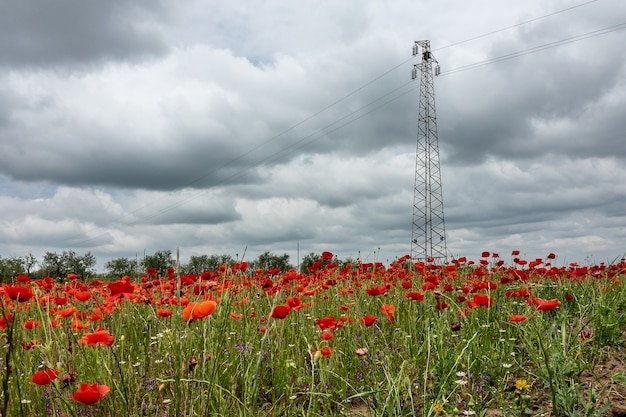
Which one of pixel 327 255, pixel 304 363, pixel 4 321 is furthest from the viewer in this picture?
pixel 327 255

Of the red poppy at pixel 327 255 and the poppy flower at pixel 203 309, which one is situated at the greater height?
the red poppy at pixel 327 255

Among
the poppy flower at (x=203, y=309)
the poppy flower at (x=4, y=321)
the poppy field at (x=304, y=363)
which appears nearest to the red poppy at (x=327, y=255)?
the poppy field at (x=304, y=363)

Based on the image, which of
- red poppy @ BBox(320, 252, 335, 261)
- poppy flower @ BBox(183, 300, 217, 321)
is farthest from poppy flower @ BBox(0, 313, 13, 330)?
red poppy @ BBox(320, 252, 335, 261)

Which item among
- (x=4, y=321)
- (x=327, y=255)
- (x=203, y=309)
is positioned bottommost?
(x=4, y=321)

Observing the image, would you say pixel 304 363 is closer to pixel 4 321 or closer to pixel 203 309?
pixel 203 309

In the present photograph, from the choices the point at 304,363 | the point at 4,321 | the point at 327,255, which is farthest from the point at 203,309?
the point at 327,255

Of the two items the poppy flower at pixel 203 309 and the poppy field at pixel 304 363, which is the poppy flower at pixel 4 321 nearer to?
the poppy field at pixel 304 363

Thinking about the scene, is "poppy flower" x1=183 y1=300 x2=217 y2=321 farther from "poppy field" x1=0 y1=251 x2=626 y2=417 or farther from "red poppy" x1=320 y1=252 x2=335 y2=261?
"red poppy" x1=320 y1=252 x2=335 y2=261

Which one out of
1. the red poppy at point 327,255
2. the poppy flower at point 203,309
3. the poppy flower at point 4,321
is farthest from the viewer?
the red poppy at point 327,255

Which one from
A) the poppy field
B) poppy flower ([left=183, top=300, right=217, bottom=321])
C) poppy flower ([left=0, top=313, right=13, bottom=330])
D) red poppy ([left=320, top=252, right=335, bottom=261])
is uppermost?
red poppy ([left=320, top=252, right=335, bottom=261])

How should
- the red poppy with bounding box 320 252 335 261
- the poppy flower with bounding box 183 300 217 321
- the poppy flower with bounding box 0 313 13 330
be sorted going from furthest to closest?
the red poppy with bounding box 320 252 335 261
the poppy flower with bounding box 0 313 13 330
the poppy flower with bounding box 183 300 217 321

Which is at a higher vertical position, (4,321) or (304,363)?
(4,321)

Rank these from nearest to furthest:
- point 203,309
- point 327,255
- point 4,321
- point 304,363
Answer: point 203,309
point 4,321
point 304,363
point 327,255

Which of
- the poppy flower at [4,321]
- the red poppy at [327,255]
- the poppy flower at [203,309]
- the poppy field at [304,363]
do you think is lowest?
the poppy field at [304,363]
